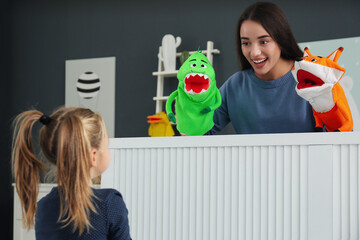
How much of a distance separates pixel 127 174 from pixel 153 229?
15 centimetres

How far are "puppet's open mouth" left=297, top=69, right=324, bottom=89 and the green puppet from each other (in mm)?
218

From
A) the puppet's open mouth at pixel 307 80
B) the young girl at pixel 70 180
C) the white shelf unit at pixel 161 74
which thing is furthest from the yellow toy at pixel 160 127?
the young girl at pixel 70 180

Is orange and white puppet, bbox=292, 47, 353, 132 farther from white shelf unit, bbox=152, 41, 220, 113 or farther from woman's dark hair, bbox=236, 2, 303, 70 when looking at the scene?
white shelf unit, bbox=152, 41, 220, 113

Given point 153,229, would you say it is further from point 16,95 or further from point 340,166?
point 16,95

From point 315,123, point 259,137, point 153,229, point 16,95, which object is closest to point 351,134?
point 259,137

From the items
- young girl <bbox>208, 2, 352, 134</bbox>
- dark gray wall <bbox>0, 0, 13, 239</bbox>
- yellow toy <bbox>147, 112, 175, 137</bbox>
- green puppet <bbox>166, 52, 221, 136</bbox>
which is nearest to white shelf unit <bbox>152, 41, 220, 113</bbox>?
yellow toy <bbox>147, 112, 175, 137</bbox>

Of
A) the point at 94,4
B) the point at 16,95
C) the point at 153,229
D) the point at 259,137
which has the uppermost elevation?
the point at 94,4

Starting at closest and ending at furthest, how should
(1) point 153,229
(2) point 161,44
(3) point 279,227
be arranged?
1. (3) point 279,227
2. (1) point 153,229
3. (2) point 161,44

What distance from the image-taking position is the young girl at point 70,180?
921mm

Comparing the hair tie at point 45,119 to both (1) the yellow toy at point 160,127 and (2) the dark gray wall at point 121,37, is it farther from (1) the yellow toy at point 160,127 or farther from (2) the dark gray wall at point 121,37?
(2) the dark gray wall at point 121,37

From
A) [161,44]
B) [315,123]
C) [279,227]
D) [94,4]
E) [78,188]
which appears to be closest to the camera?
[78,188]

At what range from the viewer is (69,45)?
386 centimetres

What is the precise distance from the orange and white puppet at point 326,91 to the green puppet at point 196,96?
230 mm

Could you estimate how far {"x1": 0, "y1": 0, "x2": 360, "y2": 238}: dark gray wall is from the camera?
308 cm
